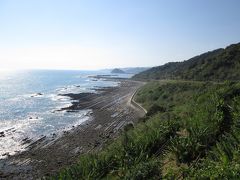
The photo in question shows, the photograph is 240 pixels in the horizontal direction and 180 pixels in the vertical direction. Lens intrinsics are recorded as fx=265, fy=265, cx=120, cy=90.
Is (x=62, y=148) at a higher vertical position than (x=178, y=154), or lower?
lower

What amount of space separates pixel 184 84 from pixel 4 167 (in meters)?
46.4

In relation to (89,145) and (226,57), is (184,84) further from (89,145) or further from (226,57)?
(89,145)

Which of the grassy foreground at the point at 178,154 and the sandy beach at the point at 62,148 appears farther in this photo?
the sandy beach at the point at 62,148

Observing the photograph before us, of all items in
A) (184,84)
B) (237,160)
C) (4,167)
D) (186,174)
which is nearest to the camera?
(237,160)

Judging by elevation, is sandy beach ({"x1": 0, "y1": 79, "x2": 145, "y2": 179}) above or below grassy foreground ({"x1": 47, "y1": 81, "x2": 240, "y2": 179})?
below

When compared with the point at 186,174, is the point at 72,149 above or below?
below

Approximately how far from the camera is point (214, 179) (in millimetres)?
7754

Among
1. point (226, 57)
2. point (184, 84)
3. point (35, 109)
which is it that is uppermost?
point (226, 57)

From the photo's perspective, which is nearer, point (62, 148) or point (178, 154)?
point (178, 154)

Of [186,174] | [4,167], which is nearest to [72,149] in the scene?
[4,167]

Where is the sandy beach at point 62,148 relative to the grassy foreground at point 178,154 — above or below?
below

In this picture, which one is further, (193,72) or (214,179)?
(193,72)

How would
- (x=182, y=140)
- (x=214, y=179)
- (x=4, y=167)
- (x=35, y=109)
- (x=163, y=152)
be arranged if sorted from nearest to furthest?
(x=214, y=179) → (x=182, y=140) → (x=163, y=152) → (x=4, y=167) → (x=35, y=109)

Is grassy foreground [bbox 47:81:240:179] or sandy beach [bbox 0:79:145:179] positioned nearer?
grassy foreground [bbox 47:81:240:179]
